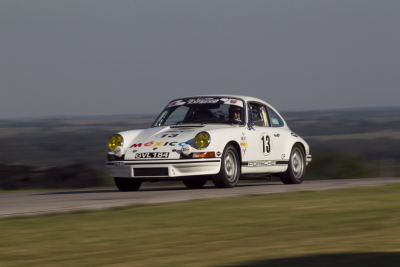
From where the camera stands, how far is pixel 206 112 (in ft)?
38.2

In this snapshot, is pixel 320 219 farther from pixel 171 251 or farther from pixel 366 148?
pixel 366 148

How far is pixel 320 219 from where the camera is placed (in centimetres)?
632

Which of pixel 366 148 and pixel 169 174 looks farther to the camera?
pixel 366 148

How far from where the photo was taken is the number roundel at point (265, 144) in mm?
11734

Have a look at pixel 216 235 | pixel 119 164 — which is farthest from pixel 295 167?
pixel 216 235

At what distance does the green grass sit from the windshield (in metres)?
3.68

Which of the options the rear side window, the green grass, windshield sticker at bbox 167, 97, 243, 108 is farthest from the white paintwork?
the green grass

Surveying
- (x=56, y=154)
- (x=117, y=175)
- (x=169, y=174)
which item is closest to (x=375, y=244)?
(x=169, y=174)

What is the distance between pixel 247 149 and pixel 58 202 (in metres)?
3.68

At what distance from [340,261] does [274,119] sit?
867 cm

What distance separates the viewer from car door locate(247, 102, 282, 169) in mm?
11453

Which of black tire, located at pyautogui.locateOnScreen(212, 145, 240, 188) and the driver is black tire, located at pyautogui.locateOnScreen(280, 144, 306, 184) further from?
black tire, located at pyautogui.locateOnScreen(212, 145, 240, 188)

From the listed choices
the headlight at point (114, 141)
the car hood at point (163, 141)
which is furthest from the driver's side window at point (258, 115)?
the headlight at point (114, 141)

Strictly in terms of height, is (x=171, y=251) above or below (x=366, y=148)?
above
